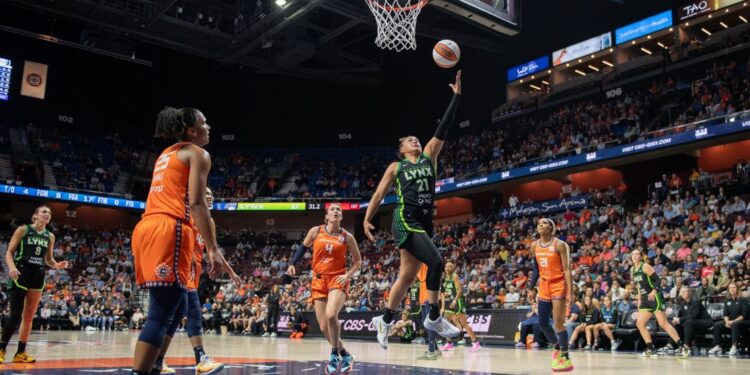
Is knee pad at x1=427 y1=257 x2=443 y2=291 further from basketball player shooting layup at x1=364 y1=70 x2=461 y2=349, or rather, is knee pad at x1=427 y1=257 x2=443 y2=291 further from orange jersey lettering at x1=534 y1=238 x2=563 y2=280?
orange jersey lettering at x1=534 y1=238 x2=563 y2=280

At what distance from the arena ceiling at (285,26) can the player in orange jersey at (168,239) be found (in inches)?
941

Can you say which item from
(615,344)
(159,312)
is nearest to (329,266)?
(159,312)

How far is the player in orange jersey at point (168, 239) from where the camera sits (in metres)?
4.02

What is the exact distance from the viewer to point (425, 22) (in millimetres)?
31281

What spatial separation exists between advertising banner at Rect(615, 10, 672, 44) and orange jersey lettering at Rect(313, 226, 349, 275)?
85.9 ft

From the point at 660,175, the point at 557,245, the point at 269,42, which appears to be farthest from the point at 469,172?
the point at 557,245

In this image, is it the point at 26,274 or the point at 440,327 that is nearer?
the point at 440,327

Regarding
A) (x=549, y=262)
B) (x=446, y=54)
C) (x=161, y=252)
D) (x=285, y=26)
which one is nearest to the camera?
(x=161, y=252)

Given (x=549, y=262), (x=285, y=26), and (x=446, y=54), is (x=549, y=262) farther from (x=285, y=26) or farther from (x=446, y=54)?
(x=285, y=26)

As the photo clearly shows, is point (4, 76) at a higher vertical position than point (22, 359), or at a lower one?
higher

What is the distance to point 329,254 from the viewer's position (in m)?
8.23

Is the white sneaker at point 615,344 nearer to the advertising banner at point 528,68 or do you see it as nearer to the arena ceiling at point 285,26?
the arena ceiling at point 285,26

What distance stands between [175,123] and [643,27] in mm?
29947

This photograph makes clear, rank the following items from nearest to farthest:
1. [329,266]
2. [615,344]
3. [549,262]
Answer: [329,266] < [549,262] < [615,344]
